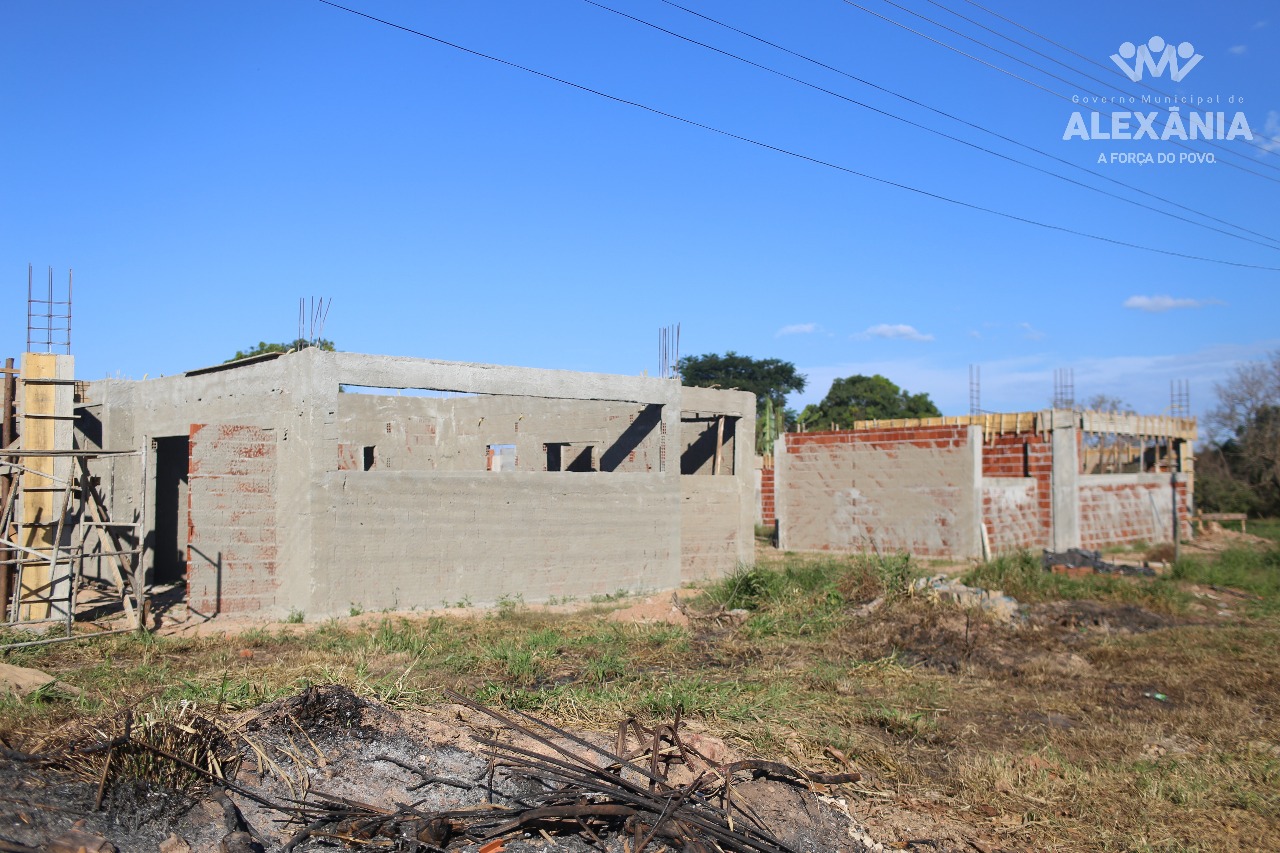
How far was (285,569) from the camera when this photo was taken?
12.6 meters

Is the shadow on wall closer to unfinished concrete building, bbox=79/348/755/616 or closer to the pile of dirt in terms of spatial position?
unfinished concrete building, bbox=79/348/755/616

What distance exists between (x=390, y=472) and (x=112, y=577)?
5.27 meters

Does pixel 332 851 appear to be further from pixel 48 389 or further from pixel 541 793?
pixel 48 389

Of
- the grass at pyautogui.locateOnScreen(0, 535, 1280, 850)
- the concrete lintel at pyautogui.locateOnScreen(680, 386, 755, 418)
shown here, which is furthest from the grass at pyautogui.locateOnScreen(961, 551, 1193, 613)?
the concrete lintel at pyautogui.locateOnScreen(680, 386, 755, 418)

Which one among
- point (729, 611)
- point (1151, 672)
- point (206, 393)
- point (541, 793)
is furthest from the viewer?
point (206, 393)

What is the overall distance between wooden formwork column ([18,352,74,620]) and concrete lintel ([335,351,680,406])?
3.17 meters

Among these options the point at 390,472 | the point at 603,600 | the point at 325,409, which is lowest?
the point at 603,600

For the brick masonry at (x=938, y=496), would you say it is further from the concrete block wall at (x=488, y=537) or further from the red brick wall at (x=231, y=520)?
the red brick wall at (x=231, y=520)

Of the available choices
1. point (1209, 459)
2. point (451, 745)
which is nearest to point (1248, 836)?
point (451, 745)

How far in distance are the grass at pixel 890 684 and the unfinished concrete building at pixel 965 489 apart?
21.7 ft

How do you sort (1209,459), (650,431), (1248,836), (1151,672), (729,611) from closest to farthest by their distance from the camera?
1. (1248,836)
2. (1151,672)
3. (729,611)
4. (650,431)
5. (1209,459)

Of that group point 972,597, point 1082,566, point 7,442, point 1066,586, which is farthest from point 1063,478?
point 7,442

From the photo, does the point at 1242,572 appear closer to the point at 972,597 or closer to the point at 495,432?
the point at 972,597

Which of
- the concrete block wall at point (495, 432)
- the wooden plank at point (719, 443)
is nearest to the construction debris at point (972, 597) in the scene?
the concrete block wall at point (495, 432)
